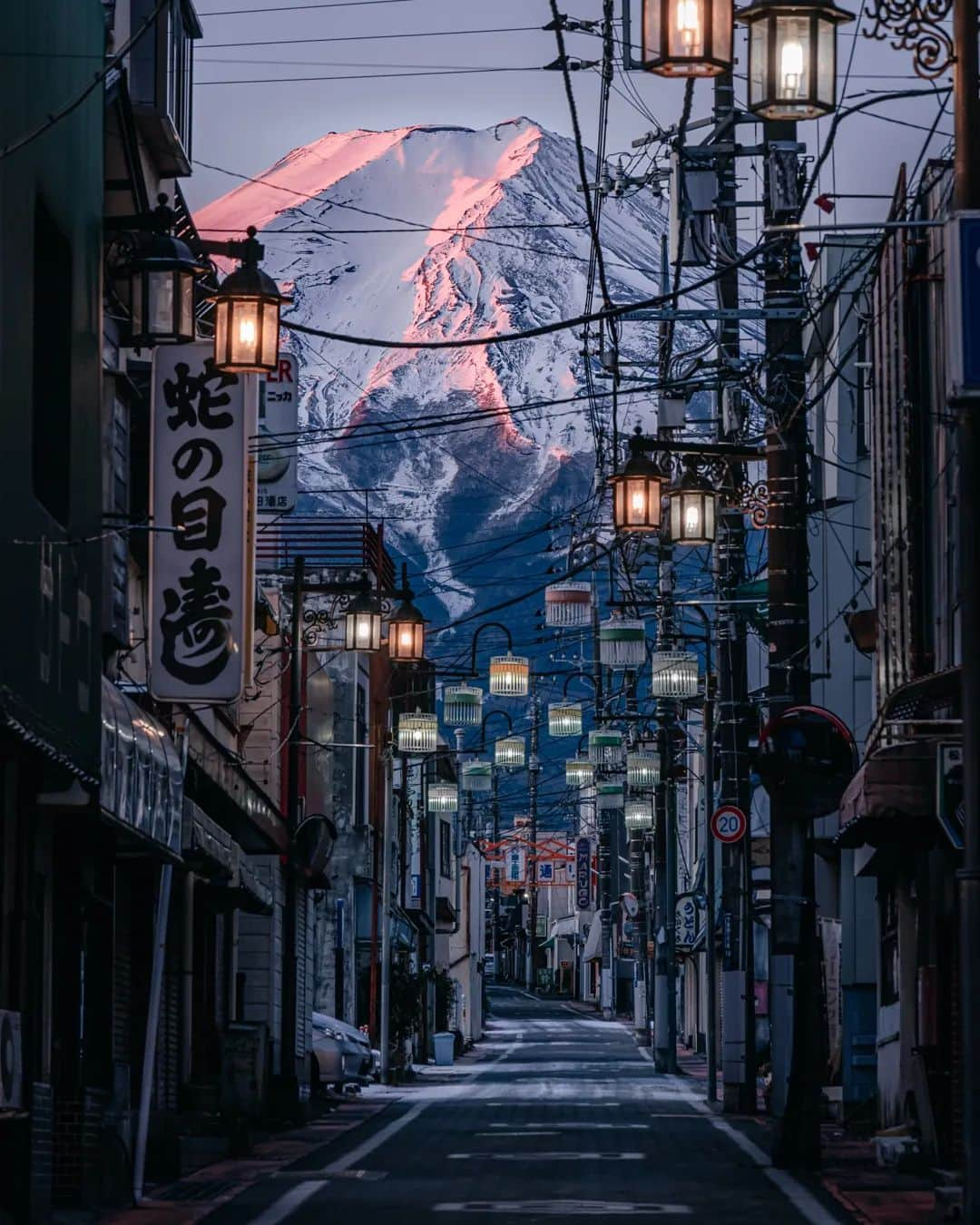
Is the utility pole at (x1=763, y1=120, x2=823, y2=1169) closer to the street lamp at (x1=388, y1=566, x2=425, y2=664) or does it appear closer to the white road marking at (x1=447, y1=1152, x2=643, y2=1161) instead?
the white road marking at (x1=447, y1=1152, x2=643, y2=1161)

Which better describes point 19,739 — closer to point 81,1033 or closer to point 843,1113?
point 81,1033

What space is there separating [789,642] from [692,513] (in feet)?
13.6

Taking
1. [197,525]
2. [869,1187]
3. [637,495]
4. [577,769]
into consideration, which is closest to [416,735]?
[637,495]

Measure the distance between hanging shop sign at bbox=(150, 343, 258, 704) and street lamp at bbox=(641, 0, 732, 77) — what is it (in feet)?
29.5

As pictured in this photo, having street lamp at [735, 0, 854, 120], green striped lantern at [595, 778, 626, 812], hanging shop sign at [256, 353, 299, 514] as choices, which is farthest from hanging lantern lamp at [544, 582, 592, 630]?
green striped lantern at [595, 778, 626, 812]

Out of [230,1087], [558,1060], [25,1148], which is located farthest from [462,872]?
[25,1148]

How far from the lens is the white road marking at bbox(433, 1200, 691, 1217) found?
61.6ft

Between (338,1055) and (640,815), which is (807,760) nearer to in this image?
(338,1055)

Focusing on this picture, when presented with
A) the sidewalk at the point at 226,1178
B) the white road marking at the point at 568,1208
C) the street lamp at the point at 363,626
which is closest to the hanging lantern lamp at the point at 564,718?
the sidewalk at the point at 226,1178

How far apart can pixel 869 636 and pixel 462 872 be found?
215ft

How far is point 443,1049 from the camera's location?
211 feet

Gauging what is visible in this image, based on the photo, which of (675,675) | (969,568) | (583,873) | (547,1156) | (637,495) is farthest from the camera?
(583,873)

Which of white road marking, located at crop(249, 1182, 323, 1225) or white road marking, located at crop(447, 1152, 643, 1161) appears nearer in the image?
white road marking, located at crop(249, 1182, 323, 1225)

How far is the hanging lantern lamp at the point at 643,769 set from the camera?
63375 mm
